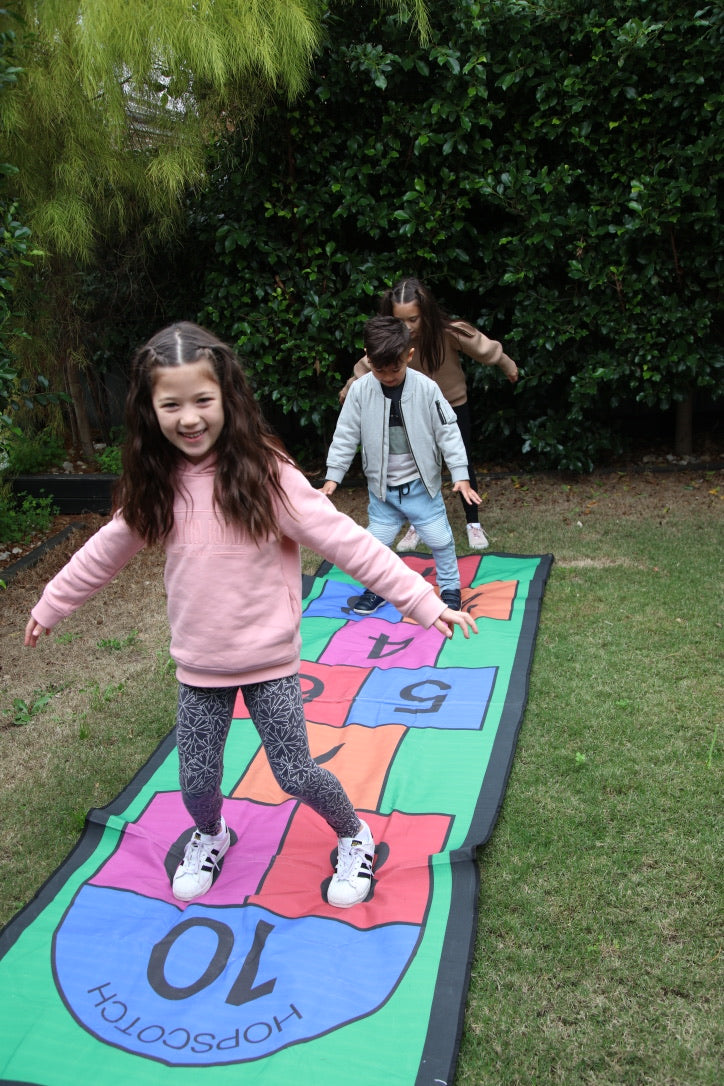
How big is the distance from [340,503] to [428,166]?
7.21 feet

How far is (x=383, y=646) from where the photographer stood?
367cm

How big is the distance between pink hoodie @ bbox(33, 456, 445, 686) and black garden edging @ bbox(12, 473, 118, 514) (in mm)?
3792

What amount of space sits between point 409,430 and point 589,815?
5.93 ft

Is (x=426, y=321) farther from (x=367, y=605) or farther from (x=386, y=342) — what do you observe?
(x=367, y=605)

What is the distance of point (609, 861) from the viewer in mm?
2256

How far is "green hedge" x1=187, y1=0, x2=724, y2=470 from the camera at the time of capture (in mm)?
4789

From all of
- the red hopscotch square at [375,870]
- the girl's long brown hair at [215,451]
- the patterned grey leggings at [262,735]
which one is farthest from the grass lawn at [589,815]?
the girl's long brown hair at [215,451]

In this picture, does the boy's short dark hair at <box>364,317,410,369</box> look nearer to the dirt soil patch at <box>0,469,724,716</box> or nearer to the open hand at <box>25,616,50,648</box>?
the dirt soil patch at <box>0,469,724,716</box>

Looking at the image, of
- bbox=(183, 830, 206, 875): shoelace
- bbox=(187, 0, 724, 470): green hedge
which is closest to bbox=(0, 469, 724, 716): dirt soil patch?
bbox=(187, 0, 724, 470): green hedge

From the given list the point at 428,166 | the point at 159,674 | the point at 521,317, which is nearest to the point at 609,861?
the point at 159,674

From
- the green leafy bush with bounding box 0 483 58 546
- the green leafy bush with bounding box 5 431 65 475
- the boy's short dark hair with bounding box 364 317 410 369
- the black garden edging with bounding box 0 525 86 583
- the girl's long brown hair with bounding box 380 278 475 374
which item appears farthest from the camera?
the green leafy bush with bounding box 5 431 65 475

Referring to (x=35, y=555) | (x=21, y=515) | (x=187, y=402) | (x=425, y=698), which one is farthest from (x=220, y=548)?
(x=21, y=515)

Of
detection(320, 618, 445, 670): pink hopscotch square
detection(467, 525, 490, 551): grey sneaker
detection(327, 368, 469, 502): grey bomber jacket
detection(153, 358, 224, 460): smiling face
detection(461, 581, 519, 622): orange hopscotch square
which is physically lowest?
detection(320, 618, 445, 670): pink hopscotch square

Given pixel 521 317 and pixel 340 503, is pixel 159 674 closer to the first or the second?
pixel 340 503
